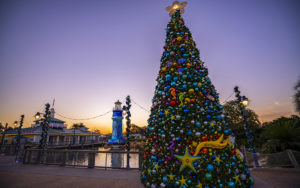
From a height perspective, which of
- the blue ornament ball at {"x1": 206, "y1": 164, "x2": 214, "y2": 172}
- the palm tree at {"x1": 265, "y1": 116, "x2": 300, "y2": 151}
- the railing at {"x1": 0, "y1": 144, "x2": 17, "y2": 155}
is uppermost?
the palm tree at {"x1": 265, "y1": 116, "x2": 300, "y2": 151}

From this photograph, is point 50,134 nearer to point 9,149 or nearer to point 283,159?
point 9,149

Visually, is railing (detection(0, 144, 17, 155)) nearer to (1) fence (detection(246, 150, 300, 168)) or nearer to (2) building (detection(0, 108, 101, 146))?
(2) building (detection(0, 108, 101, 146))

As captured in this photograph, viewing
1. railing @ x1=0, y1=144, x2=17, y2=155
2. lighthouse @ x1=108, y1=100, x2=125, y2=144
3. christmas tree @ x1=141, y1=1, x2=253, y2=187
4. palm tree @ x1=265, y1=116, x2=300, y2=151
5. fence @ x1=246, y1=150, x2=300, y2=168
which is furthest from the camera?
lighthouse @ x1=108, y1=100, x2=125, y2=144

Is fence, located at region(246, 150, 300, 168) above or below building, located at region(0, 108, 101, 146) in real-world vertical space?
below

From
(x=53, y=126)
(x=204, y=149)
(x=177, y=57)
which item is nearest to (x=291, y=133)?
(x=204, y=149)

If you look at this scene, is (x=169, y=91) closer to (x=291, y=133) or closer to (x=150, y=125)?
(x=150, y=125)

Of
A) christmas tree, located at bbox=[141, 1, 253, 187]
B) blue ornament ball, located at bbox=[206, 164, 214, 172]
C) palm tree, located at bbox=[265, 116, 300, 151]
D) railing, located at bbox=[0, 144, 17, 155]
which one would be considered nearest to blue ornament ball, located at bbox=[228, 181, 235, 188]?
christmas tree, located at bbox=[141, 1, 253, 187]

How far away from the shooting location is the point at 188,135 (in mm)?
3520

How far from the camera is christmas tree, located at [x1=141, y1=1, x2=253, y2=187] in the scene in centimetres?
329

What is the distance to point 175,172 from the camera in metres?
3.45

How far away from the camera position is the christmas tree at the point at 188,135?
329 centimetres

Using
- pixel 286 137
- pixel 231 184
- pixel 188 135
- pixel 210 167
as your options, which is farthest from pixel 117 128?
pixel 231 184

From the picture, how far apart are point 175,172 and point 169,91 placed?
222 centimetres

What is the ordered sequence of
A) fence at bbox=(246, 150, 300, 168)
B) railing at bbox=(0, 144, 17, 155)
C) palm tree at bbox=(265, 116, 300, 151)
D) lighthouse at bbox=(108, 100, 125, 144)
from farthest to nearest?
lighthouse at bbox=(108, 100, 125, 144) < railing at bbox=(0, 144, 17, 155) < palm tree at bbox=(265, 116, 300, 151) < fence at bbox=(246, 150, 300, 168)
